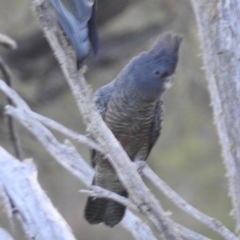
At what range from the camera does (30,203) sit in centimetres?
161

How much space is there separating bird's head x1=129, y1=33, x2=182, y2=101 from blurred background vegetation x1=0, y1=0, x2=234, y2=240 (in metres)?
1.42

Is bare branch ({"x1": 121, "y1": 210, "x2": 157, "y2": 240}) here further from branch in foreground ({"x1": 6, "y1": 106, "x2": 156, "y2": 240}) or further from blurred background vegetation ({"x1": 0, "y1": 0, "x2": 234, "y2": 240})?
blurred background vegetation ({"x1": 0, "y1": 0, "x2": 234, "y2": 240})

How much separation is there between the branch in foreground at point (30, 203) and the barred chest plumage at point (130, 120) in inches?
19.6

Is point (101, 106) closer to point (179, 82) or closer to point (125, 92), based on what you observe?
point (125, 92)

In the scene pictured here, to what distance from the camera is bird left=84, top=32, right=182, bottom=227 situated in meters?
1.75

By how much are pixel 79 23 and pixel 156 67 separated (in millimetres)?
430

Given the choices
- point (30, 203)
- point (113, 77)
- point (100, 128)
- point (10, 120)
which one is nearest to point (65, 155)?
point (30, 203)

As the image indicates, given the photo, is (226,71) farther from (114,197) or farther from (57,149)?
(57,149)

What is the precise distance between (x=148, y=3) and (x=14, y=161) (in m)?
3.00

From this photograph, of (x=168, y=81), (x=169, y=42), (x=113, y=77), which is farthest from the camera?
(x=113, y=77)

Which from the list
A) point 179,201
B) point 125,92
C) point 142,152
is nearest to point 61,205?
point 142,152

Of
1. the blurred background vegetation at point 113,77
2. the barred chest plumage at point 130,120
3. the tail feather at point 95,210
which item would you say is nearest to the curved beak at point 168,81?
the barred chest plumage at point 130,120

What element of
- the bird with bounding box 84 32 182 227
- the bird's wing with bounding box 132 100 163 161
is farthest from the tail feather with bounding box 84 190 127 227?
the bird's wing with bounding box 132 100 163 161

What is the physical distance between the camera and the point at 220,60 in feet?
4.27
